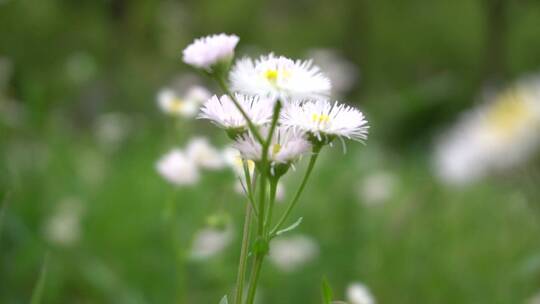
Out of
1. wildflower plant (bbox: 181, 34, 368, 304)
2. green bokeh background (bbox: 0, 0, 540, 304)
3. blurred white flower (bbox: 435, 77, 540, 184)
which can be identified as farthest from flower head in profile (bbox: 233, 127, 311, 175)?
blurred white flower (bbox: 435, 77, 540, 184)

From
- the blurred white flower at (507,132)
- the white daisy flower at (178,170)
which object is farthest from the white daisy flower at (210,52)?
the blurred white flower at (507,132)

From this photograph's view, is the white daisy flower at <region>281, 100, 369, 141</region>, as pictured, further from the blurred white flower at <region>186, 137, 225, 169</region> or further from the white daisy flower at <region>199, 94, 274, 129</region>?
the blurred white flower at <region>186, 137, 225, 169</region>

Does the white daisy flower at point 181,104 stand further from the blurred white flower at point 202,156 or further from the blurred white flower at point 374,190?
the blurred white flower at point 374,190

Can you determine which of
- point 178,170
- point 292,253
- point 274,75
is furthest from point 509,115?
point 274,75

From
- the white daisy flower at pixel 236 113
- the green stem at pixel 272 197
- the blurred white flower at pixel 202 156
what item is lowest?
the green stem at pixel 272 197

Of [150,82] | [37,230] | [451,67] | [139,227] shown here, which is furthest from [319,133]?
[451,67]

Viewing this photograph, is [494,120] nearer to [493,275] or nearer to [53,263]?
[493,275]

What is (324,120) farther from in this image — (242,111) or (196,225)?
(196,225)
